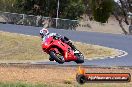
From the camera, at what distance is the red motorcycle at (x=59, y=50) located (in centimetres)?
866

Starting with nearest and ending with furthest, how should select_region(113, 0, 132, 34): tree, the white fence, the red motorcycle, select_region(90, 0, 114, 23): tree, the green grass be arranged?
the red motorcycle
select_region(90, 0, 114, 23): tree
the green grass
the white fence
select_region(113, 0, 132, 34): tree

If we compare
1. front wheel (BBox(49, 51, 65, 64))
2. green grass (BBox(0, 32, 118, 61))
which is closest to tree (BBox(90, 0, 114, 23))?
green grass (BBox(0, 32, 118, 61))

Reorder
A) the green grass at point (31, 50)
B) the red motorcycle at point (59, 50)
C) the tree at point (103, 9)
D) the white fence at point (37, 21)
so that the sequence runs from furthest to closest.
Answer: the white fence at point (37, 21), the green grass at point (31, 50), the tree at point (103, 9), the red motorcycle at point (59, 50)

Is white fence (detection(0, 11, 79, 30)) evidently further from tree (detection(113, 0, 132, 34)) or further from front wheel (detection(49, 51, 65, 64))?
front wheel (detection(49, 51, 65, 64))

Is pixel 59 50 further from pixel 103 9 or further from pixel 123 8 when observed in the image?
pixel 123 8

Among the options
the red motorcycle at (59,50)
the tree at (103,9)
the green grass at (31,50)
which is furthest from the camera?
the green grass at (31,50)

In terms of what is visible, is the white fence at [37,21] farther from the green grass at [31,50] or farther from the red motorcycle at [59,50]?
the red motorcycle at [59,50]

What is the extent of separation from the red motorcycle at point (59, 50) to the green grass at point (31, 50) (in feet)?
54.3

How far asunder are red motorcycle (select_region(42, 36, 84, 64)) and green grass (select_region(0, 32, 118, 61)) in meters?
16.5

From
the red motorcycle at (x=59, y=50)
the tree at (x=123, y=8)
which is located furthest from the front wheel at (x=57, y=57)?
the tree at (x=123, y=8)

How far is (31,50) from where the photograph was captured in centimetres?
2925

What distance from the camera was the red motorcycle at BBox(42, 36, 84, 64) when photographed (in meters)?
8.66

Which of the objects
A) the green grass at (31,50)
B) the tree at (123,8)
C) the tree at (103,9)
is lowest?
the tree at (123,8)

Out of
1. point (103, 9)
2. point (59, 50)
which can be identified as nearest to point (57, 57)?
point (59, 50)
